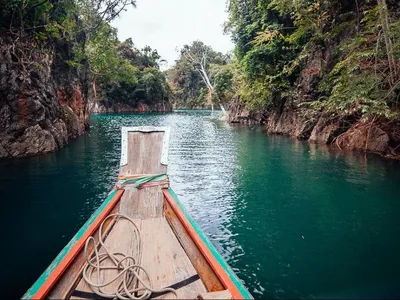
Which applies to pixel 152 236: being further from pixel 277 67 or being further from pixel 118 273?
pixel 277 67

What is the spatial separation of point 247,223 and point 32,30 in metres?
14.3

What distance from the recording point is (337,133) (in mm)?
14031

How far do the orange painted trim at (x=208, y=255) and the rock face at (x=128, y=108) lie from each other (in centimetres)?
4838

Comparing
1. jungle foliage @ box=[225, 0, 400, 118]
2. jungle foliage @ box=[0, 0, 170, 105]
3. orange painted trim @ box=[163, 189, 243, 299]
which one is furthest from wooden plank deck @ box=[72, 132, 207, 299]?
jungle foliage @ box=[0, 0, 170, 105]

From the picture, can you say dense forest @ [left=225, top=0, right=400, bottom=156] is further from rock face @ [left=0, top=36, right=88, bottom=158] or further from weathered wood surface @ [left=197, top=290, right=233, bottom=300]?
Result: rock face @ [left=0, top=36, right=88, bottom=158]

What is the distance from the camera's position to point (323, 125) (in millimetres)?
14828

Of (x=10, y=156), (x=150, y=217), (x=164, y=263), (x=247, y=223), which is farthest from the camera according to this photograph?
(x=10, y=156)

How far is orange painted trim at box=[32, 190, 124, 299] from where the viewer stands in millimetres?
2270

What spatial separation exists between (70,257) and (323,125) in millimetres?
14883

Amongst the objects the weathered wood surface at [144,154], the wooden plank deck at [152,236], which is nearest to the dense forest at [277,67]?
the weathered wood surface at [144,154]

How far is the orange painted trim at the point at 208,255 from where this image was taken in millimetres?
2293

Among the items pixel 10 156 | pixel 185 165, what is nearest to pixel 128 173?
pixel 185 165

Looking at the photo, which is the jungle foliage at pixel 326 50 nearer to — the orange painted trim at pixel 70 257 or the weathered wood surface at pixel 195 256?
the weathered wood surface at pixel 195 256

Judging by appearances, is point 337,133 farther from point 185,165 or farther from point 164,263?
point 164,263
